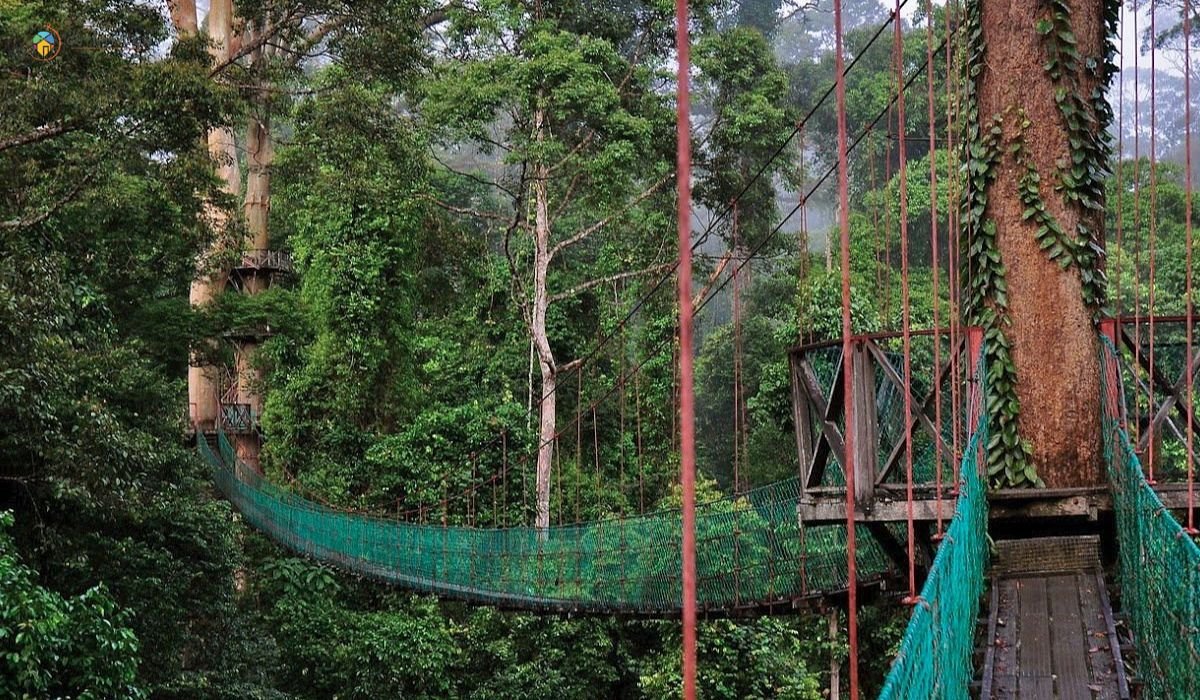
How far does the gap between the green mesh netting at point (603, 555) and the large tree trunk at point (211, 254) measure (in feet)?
5.84

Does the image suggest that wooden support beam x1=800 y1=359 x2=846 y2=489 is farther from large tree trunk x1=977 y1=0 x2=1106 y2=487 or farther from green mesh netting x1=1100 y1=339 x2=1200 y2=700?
green mesh netting x1=1100 y1=339 x2=1200 y2=700

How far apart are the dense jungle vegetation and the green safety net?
60.4 inches

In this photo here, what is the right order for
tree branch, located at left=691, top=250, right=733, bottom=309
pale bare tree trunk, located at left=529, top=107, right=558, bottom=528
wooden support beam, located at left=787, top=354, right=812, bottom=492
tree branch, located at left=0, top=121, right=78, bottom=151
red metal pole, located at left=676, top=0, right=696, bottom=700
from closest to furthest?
red metal pole, located at left=676, top=0, right=696, bottom=700 < wooden support beam, located at left=787, top=354, right=812, bottom=492 < tree branch, located at left=0, top=121, right=78, bottom=151 < tree branch, located at left=691, top=250, right=733, bottom=309 < pale bare tree trunk, located at left=529, top=107, right=558, bottom=528

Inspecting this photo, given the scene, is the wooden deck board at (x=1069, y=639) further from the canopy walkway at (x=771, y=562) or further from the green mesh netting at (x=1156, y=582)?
the green mesh netting at (x=1156, y=582)

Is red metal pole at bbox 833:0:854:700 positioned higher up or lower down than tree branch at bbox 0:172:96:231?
lower down

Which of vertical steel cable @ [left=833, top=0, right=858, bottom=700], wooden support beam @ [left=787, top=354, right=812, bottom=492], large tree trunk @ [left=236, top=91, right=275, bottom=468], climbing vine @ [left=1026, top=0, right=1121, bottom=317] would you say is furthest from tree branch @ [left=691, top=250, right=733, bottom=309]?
vertical steel cable @ [left=833, top=0, right=858, bottom=700]

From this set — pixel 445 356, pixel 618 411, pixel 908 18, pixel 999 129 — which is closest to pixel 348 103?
pixel 445 356

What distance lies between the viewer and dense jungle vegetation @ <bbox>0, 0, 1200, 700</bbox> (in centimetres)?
537

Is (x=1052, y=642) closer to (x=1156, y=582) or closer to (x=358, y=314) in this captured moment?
(x=1156, y=582)

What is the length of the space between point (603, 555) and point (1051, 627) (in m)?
2.98

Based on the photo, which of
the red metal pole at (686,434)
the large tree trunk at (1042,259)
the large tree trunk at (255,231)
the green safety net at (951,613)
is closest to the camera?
the red metal pole at (686,434)

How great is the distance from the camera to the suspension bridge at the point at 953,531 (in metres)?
1.97

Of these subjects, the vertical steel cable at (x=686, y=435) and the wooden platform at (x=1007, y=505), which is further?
the wooden platform at (x=1007, y=505)

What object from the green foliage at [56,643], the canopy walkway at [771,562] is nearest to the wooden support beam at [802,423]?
→ the canopy walkway at [771,562]
